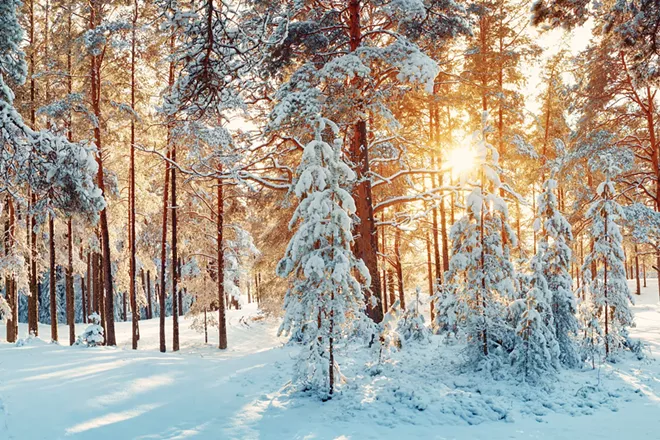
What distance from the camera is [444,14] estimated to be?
10047mm

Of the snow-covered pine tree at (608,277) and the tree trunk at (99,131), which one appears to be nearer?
the snow-covered pine tree at (608,277)

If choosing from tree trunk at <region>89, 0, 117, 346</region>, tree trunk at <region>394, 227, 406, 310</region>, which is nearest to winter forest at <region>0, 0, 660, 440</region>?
tree trunk at <region>89, 0, 117, 346</region>

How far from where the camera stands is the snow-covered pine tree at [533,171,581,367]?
9242 millimetres

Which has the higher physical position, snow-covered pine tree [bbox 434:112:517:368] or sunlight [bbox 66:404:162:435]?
snow-covered pine tree [bbox 434:112:517:368]

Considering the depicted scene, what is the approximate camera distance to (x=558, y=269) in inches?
379

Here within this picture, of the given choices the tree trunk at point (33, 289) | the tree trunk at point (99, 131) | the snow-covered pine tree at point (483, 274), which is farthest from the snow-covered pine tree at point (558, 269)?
the tree trunk at point (33, 289)

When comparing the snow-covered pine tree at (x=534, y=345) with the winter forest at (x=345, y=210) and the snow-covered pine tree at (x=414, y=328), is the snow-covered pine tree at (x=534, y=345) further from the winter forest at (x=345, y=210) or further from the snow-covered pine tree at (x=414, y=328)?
the snow-covered pine tree at (x=414, y=328)

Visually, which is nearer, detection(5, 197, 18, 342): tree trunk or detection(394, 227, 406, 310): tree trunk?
detection(5, 197, 18, 342): tree trunk

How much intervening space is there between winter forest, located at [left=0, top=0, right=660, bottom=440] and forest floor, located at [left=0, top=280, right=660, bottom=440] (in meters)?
0.05

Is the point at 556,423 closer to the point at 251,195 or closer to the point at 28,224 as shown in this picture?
the point at 251,195

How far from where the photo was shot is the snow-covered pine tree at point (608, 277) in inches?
384

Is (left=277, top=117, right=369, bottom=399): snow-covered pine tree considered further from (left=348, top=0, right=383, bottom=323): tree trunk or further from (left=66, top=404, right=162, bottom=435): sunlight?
(left=348, top=0, right=383, bottom=323): tree trunk

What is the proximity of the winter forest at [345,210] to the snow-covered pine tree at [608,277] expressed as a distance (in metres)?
0.05

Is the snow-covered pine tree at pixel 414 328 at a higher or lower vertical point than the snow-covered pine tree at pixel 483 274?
lower
